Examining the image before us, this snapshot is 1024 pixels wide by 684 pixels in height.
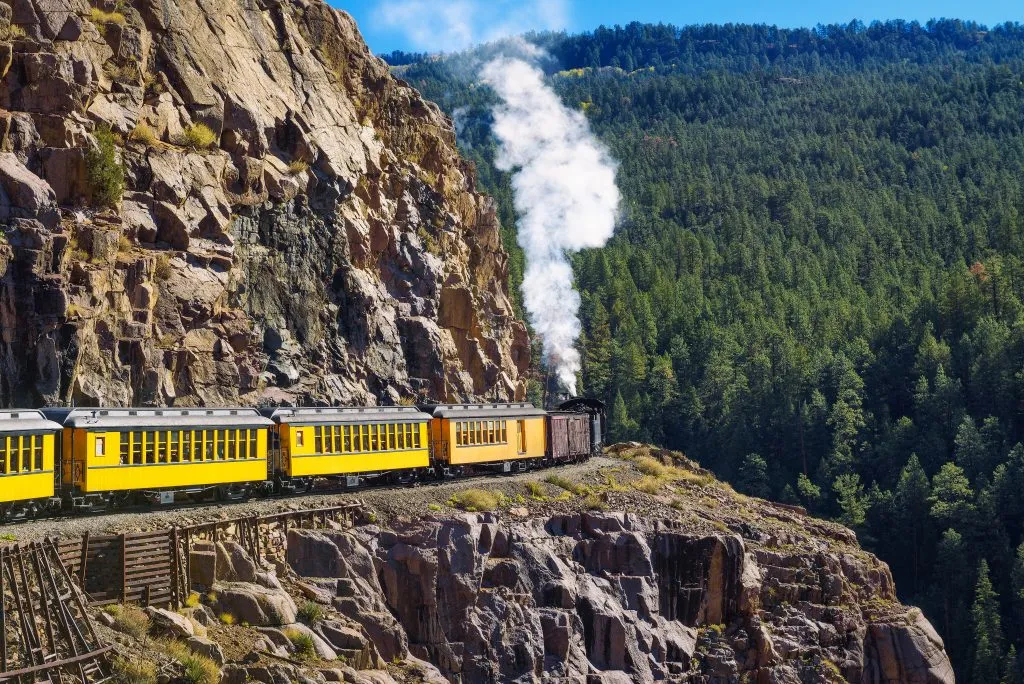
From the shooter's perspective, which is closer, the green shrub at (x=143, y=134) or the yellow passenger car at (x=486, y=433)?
the yellow passenger car at (x=486, y=433)

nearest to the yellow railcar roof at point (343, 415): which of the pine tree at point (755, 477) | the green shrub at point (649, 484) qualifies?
the green shrub at point (649, 484)

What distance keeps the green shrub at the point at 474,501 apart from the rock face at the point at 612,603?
1131mm

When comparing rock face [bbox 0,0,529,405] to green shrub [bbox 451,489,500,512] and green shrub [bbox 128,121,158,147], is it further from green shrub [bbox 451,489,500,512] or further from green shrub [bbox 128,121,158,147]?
green shrub [bbox 451,489,500,512]

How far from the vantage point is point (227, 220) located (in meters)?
47.4

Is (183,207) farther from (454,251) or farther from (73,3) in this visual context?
(454,251)

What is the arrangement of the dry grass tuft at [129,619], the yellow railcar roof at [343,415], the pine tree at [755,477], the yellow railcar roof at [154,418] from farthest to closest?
1. the pine tree at [755,477]
2. the yellow railcar roof at [343,415]
3. the yellow railcar roof at [154,418]
4. the dry grass tuft at [129,619]

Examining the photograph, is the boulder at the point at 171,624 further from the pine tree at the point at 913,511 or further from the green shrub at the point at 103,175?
the pine tree at the point at 913,511

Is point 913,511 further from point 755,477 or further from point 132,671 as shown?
point 132,671

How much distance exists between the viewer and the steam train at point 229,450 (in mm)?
28719

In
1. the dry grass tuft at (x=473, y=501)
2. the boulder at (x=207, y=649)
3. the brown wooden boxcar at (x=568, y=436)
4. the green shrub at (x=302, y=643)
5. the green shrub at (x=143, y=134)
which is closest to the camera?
the boulder at (x=207, y=649)

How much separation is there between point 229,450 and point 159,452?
96.3 inches

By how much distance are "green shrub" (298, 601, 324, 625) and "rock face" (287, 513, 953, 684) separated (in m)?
1.41

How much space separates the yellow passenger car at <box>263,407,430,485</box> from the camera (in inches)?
1401

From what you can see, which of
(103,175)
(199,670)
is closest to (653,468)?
(103,175)
